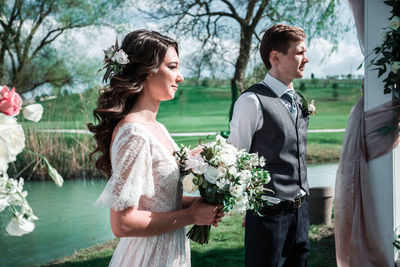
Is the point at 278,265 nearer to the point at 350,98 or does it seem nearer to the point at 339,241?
the point at 339,241

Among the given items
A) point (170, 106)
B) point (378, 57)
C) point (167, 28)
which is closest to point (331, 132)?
point (170, 106)

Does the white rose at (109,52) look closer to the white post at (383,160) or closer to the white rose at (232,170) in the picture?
the white rose at (232,170)

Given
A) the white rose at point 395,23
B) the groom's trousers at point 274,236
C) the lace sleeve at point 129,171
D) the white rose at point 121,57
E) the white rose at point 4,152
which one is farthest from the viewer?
the white rose at point 395,23

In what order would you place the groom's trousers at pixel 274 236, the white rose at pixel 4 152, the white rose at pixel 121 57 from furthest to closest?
the groom's trousers at pixel 274 236
the white rose at pixel 121 57
the white rose at pixel 4 152

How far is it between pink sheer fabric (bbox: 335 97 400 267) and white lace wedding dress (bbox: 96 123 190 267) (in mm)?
1686

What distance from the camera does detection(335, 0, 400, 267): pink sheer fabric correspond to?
2893mm

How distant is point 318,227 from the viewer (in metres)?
5.17

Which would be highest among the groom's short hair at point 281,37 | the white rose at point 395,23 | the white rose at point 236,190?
the white rose at point 395,23

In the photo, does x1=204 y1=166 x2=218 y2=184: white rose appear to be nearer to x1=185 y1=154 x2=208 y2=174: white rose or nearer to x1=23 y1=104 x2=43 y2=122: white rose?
x1=185 y1=154 x2=208 y2=174: white rose

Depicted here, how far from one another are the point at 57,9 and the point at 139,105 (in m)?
12.7

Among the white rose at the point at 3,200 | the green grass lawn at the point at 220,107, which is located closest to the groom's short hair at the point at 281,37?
the white rose at the point at 3,200

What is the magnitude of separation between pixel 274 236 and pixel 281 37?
114 cm

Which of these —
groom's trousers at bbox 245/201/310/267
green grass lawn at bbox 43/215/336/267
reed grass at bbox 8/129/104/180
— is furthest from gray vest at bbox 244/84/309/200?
reed grass at bbox 8/129/104/180

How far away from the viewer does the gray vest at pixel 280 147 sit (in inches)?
94.4
